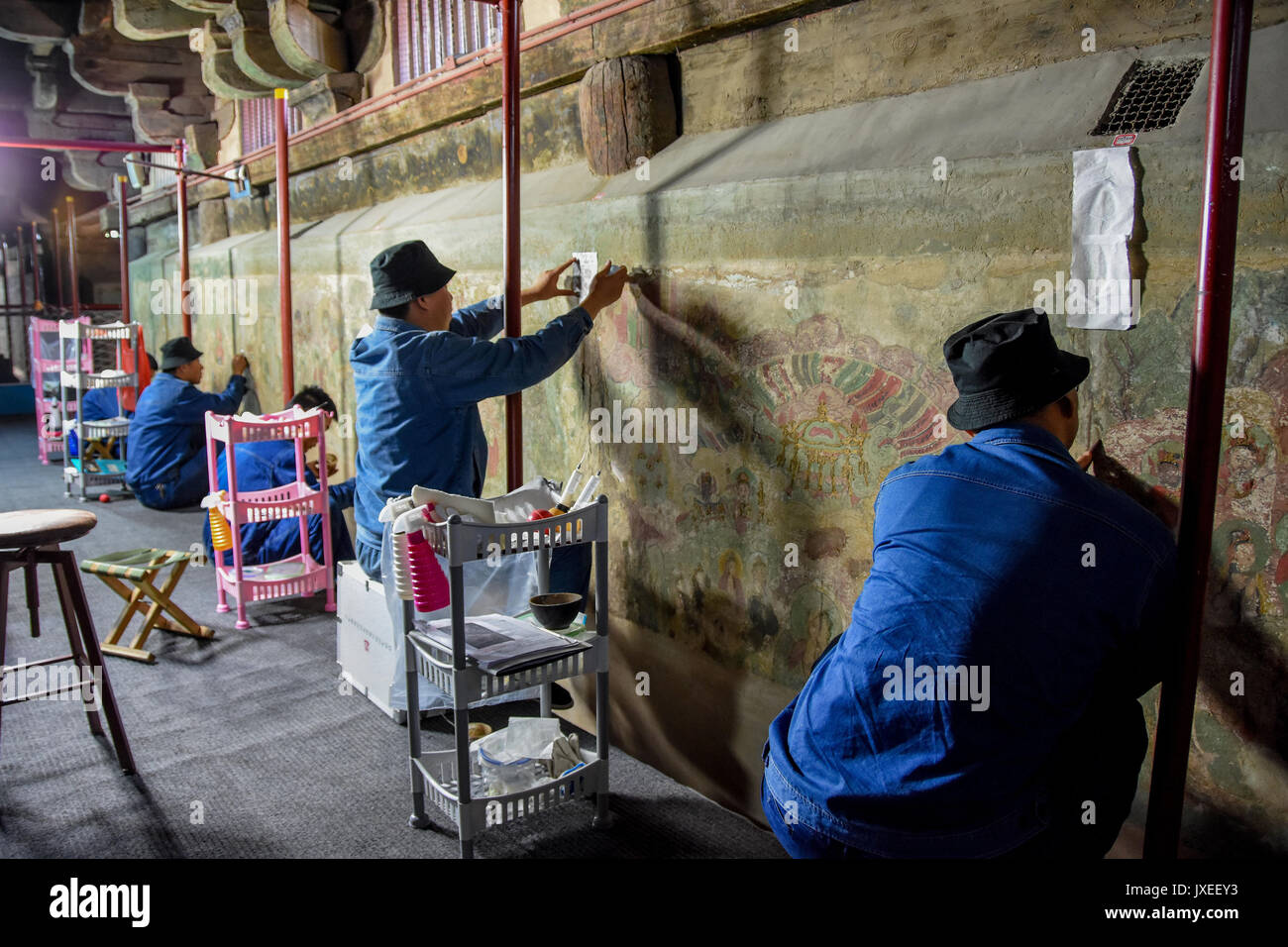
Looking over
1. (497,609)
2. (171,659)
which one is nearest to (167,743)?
(171,659)

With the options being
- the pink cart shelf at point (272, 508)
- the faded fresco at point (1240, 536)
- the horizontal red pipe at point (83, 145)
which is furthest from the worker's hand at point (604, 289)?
the horizontal red pipe at point (83, 145)

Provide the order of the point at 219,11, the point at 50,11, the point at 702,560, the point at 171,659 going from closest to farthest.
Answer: the point at 702,560, the point at 171,659, the point at 219,11, the point at 50,11

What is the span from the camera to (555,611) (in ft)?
9.51

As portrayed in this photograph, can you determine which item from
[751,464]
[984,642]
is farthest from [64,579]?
[984,642]

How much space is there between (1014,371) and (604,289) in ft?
5.73

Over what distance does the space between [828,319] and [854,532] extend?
22.1 inches

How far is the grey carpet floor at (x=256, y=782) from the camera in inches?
114

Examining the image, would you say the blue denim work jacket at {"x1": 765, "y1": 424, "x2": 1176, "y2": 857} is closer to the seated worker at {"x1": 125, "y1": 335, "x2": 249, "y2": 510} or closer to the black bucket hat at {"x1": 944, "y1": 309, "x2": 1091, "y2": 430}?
the black bucket hat at {"x1": 944, "y1": 309, "x2": 1091, "y2": 430}

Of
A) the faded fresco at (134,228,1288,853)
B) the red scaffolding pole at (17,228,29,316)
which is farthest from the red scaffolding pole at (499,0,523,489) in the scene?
the red scaffolding pole at (17,228,29,316)

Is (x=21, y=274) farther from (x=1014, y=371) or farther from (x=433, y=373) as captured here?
(x=1014, y=371)

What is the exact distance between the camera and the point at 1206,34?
2.05 metres

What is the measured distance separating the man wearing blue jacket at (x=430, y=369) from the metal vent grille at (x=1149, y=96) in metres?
1.56

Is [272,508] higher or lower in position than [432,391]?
lower

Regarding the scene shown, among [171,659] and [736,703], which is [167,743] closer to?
[171,659]
